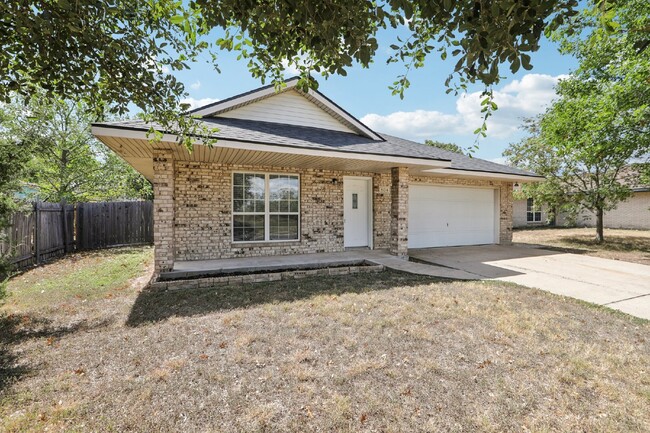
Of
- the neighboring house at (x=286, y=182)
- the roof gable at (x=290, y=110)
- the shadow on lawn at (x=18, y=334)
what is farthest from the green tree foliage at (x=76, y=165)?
the shadow on lawn at (x=18, y=334)

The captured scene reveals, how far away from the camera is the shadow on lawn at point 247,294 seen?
494 centimetres

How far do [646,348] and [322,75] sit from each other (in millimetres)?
4826

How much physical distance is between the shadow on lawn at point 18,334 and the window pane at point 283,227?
198 inches

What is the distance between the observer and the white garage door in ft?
38.1

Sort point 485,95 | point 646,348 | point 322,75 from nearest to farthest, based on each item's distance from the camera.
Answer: point 485,95
point 322,75
point 646,348

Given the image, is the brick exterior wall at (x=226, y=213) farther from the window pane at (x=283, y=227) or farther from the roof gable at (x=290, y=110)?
the roof gable at (x=290, y=110)

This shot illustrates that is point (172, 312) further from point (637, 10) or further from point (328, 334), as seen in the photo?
point (637, 10)

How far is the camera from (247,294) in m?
5.78

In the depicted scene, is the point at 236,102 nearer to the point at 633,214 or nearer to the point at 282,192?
the point at 282,192

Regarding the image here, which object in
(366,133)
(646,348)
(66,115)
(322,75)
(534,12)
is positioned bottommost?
(646,348)

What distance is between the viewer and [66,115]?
53.2ft

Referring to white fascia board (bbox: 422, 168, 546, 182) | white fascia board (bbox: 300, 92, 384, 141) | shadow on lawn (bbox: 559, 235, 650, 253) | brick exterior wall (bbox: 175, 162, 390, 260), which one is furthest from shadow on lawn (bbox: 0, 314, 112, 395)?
shadow on lawn (bbox: 559, 235, 650, 253)

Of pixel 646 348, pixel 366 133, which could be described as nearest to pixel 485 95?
pixel 646 348

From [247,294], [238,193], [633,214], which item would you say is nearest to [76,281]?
[238,193]
